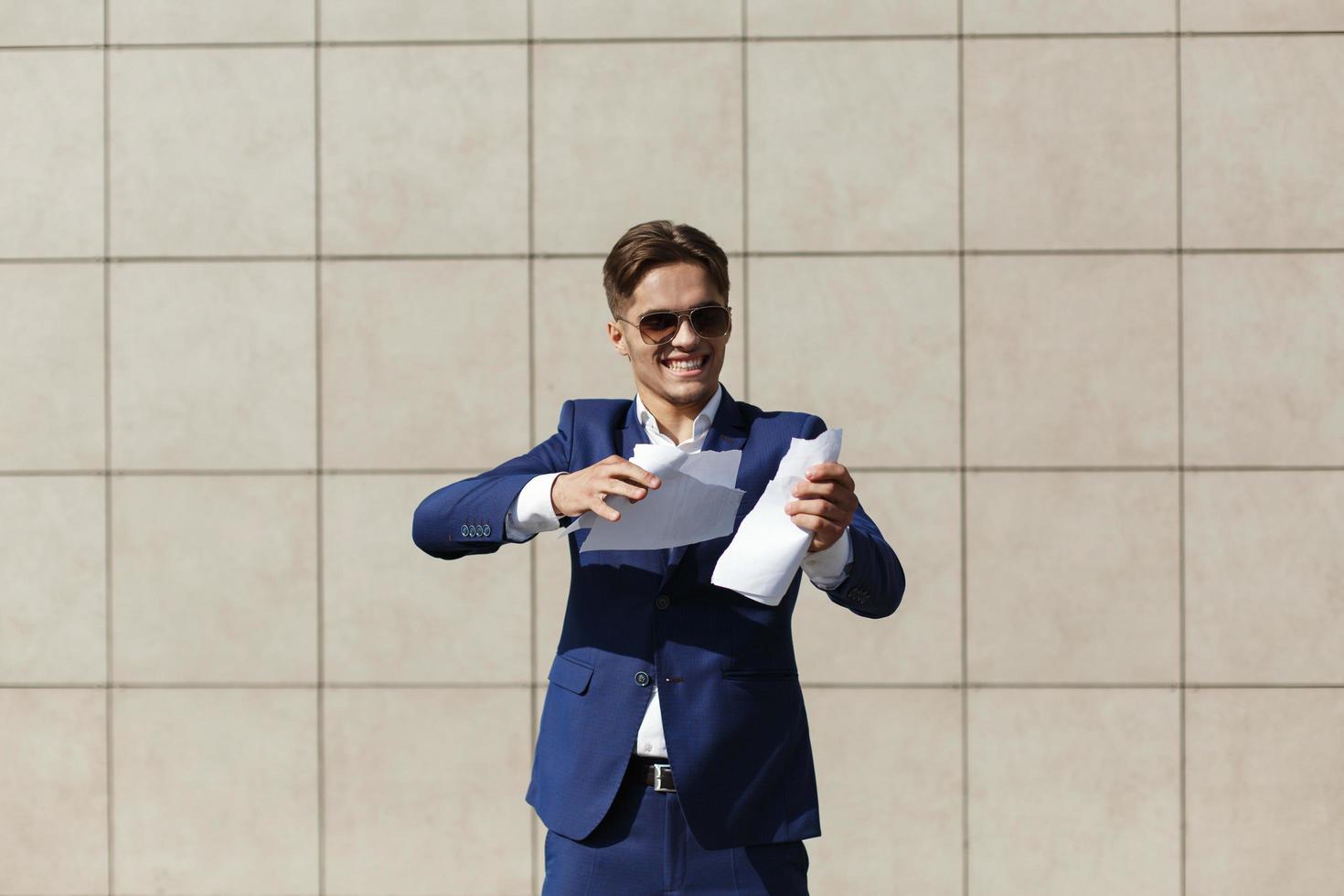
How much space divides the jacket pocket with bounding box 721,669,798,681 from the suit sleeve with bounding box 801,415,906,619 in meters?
0.19

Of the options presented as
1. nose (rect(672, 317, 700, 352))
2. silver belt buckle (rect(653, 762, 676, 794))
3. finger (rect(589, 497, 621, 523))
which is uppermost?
nose (rect(672, 317, 700, 352))

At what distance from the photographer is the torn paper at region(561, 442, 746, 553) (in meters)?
2.22

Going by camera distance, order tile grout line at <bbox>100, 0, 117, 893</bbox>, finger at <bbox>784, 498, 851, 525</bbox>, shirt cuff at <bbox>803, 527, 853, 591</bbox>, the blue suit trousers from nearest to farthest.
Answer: finger at <bbox>784, 498, 851, 525</bbox> → shirt cuff at <bbox>803, 527, 853, 591</bbox> → the blue suit trousers → tile grout line at <bbox>100, 0, 117, 893</bbox>

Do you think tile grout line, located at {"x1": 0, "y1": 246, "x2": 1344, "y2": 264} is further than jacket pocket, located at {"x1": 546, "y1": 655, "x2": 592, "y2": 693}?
Yes

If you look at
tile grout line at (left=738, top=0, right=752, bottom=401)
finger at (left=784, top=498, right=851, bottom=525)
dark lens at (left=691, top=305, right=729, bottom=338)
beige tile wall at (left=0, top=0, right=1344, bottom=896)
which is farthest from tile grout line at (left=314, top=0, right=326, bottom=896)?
finger at (left=784, top=498, right=851, bottom=525)

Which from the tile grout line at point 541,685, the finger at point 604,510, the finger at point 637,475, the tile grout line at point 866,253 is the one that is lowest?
the tile grout line at point 541,685

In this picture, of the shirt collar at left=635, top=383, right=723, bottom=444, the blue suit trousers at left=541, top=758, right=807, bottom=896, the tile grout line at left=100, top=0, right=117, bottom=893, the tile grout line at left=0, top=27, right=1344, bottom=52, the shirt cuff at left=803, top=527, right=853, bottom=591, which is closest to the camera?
the shirt cuff at left=803, top=527, right=853, bottom=591

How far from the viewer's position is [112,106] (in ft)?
15.8

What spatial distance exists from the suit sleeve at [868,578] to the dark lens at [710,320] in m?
0.26

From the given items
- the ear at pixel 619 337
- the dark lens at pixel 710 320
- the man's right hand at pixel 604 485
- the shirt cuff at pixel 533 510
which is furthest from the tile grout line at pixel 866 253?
the man's right hand at pixel 604 485

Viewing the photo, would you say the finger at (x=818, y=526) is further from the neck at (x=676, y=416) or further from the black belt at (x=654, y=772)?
the black belt at (x=654, y=772)

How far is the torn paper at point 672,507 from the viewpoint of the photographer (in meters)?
2.22

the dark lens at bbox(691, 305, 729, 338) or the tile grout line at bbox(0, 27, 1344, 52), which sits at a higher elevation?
the tile grout line at bbox(0, 27, 1344, 52)

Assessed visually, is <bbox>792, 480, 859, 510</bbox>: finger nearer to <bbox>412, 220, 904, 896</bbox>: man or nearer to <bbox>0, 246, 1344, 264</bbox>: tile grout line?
<bbox>412, 220, 904, 896</bbox>: man
